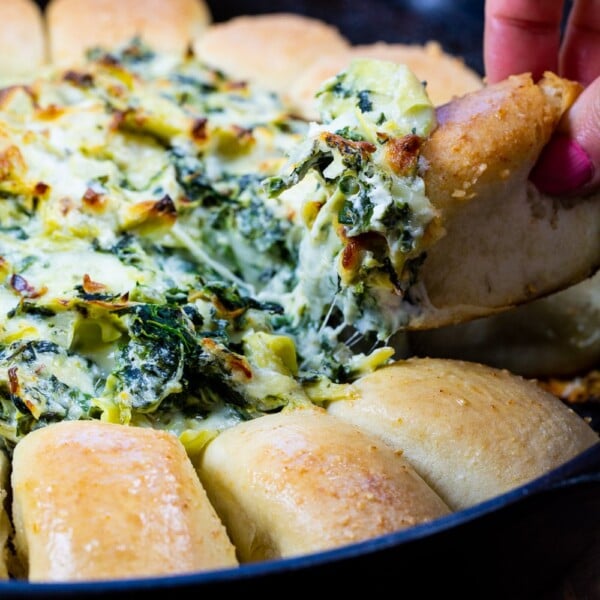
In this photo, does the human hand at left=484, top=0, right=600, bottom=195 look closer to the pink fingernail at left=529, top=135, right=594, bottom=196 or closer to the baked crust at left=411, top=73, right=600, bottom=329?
the baked crust at left=411, top=73, right=600, bottom=329

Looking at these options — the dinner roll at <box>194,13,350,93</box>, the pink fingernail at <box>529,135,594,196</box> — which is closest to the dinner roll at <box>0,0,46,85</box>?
the dinner roll at <box>194,13,350,93</box>

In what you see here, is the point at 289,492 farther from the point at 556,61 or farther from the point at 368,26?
the point at 368,26

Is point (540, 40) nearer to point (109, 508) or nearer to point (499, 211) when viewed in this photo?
point (499, 211)

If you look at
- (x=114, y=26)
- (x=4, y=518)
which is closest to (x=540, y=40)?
(x=4, y=518)

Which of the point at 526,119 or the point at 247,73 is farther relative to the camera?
the point at 247,73

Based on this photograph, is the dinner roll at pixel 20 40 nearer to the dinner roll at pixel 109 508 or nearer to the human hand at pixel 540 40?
the human hand at pixel 540 40

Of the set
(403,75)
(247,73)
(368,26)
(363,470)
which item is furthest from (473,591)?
(368,26)
